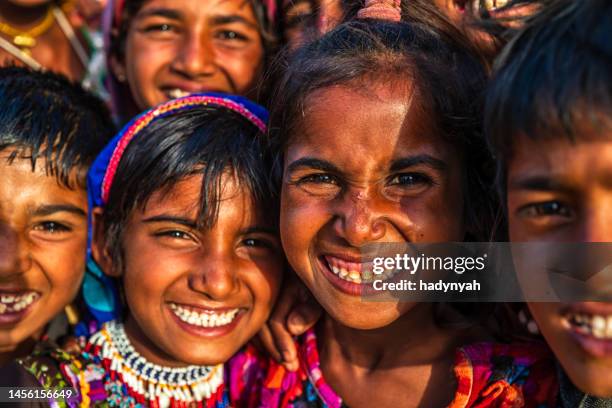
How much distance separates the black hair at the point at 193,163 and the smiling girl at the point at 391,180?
0.14 meters

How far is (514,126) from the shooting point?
168 cm

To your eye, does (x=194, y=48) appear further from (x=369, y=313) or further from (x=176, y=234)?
(x=369, y=313)

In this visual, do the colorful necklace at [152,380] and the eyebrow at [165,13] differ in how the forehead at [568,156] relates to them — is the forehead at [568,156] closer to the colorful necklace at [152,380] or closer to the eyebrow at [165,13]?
the colorful necklace at [152,380]

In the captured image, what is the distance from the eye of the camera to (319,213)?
2.08 metres

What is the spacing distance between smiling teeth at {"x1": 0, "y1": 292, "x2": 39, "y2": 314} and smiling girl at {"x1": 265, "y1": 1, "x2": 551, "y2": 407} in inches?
34.7

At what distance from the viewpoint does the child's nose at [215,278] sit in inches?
89.8

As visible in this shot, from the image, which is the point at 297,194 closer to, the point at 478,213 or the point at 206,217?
the point at 206,217

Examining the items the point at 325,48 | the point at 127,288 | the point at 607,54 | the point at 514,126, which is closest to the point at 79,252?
the point at 127,288

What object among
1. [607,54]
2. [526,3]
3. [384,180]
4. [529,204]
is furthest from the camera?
[384,180]

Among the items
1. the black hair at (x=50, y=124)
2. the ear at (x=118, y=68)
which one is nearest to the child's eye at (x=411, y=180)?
the black hair at (x=50, y=124)

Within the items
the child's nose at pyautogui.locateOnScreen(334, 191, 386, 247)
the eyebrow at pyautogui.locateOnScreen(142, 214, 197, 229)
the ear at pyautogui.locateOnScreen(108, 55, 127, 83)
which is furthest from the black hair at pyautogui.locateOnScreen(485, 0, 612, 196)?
the ear at pyautogui.locateOnScreen(108, 55, 127, 83)

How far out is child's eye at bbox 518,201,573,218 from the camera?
1.61 m

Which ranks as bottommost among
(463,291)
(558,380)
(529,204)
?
(558,380)

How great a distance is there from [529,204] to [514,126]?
18cm
